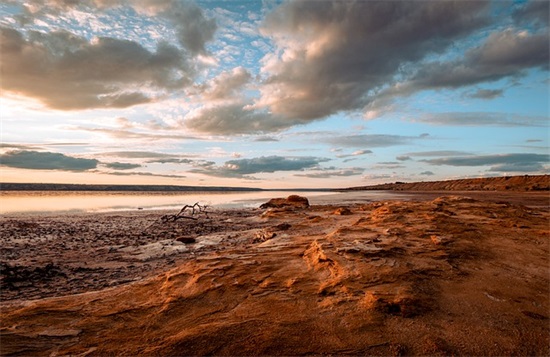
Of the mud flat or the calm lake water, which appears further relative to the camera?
the calm lake water

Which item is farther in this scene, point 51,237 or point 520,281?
point 51,237

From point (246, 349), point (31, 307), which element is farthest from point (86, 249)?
point (246, 349)

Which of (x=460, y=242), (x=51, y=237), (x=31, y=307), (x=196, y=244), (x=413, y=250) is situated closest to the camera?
(x=31, y=307)

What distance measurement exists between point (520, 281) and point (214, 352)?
5599 mm

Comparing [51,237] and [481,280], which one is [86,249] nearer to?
[51,237]

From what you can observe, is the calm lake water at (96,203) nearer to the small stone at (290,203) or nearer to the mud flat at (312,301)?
the small stone at (290,203)

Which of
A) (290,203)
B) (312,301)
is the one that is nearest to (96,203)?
(290,203)

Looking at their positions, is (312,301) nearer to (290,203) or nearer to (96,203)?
(290,203)

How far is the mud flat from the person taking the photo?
153 inches

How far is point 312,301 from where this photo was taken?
4844mm

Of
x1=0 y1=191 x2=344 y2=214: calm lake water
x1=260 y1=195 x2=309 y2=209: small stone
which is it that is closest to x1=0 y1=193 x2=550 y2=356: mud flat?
x1=260 y1=195 x2=309 y2=209: small stone

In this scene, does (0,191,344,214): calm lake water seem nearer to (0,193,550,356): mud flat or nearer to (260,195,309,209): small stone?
(260,195,309,209): small stone

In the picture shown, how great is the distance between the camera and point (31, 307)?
4930 mm

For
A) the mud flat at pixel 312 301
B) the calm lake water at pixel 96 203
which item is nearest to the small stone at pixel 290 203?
the calm lake water at pixel 96 203
